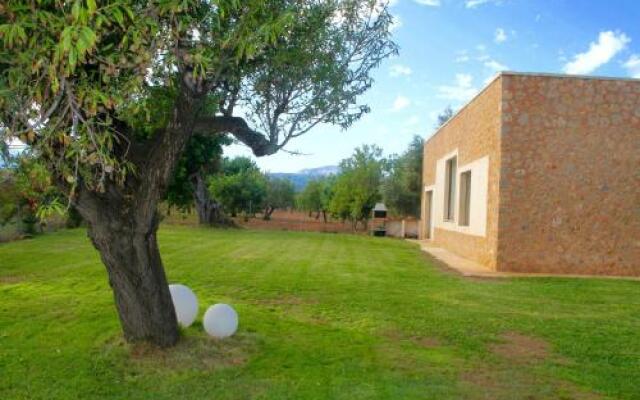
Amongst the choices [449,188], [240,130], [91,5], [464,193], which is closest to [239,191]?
[449,188]

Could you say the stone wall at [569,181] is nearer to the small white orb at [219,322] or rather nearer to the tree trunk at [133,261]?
the small white orb at [219,322]

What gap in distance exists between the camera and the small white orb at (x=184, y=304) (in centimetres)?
623

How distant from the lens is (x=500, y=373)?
17.5 ft

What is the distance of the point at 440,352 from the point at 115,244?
3.45 m

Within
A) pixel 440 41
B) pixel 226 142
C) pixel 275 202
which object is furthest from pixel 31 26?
pixel 275 202

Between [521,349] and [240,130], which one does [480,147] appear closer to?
[521,349]

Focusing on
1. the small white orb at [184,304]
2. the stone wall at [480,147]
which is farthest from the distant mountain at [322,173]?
the small white orb at [184,304]

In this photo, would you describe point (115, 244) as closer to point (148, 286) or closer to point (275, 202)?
point (148, 286)

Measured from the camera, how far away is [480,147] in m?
14.4

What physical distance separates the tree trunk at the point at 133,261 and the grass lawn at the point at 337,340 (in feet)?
0.82

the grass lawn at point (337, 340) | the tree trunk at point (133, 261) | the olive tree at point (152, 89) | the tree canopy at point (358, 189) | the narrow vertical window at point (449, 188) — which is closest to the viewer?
the olive tree at point (152, 89)

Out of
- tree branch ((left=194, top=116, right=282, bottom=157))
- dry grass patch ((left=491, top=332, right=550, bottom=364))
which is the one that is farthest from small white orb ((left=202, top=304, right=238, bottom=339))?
dry grass patch ((left=491, top=332, right=550, bottom=364))

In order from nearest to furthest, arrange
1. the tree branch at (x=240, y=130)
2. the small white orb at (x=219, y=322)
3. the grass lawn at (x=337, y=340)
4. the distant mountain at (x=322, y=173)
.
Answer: the grass lawn at (x=337, y=340) → the tree branch at (x=240, y=130) → the small white orb at (x=219, y=322) → the distant mountain at (x=322, y=173)

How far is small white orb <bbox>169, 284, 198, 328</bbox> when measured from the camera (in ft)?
20.4
